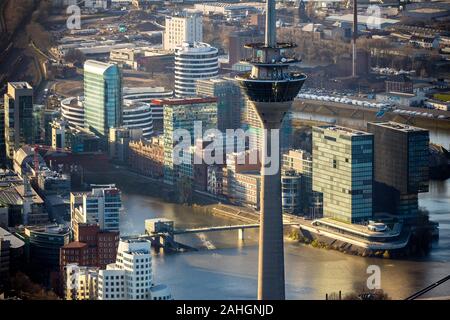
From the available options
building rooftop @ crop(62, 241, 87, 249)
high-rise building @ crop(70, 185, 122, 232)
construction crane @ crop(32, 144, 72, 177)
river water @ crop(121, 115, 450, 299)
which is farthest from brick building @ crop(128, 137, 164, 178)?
building rooftop @ crop(62, 241, 87, 249)

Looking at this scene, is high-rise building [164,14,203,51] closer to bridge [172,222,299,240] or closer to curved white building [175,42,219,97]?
curved white building [175,42,219,97]

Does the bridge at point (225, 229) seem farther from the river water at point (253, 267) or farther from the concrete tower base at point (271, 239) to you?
the concrete tower base at point (271, 239)

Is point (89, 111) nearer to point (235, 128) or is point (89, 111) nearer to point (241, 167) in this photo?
point (235, 128)

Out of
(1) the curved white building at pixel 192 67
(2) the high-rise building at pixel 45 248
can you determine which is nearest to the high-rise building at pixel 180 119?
(1) the curved white building at pixel 192 67

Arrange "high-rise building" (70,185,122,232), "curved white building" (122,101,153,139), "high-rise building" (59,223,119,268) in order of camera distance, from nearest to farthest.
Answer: "high-rise building" (59,223,119,268)
"high-rise building" (70,185,122,232)
"curved white building" (122,101,153,139)

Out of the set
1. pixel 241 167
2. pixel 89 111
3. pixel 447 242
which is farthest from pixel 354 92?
pixel 447 242
